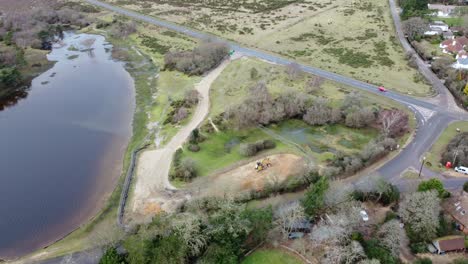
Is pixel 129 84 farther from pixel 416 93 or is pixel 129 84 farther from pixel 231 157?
pixel 416 93

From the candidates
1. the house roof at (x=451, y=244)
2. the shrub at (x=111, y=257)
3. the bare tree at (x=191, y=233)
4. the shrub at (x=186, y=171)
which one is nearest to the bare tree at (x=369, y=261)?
the house roof at (x=451, y=244)

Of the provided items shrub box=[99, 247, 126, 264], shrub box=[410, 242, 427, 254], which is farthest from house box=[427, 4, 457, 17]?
shrub box=[99, 247, 126, 264]

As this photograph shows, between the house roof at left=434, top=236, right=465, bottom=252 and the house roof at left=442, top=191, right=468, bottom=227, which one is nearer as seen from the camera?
the house roof at left=434, top=236, right=465, bottom=252

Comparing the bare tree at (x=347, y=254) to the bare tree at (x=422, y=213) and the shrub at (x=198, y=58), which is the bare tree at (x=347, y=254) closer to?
the bare tree at (x=422, y=213)

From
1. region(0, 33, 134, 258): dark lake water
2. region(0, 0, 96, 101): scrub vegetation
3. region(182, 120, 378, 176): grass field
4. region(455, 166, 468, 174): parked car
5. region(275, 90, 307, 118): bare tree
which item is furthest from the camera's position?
region(0, 0, 96, 101): scrub vegetation

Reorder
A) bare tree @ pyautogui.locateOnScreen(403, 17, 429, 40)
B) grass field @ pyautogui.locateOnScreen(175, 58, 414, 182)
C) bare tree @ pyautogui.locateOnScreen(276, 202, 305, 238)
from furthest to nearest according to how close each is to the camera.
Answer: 1. bare tree @ pyautogui.locateOnScreen(403, 17, 429, 40)
2. grass field @ pyautogui.locateOnScreen(175, 58, 414, 182)
3. bare tree @ pyautogui.locateOnScreen(276, 202, 305, 238)

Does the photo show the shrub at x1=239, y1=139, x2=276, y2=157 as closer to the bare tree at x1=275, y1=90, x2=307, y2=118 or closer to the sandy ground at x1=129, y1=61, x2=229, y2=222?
the bare tree at x1=275, y1=90, x2=307, y2=118
